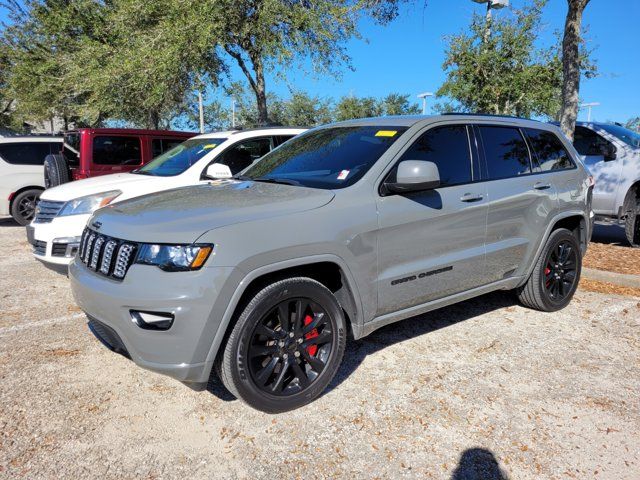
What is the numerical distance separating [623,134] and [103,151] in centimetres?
819

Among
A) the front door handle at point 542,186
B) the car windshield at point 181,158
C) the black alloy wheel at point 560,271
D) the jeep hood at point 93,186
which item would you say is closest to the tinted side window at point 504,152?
the front door handle at point 542,186

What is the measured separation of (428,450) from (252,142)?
4990mm

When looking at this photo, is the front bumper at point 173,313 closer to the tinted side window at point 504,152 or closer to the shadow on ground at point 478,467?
the shadow on ground at point 478,467

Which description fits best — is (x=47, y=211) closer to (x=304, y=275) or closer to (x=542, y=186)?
(x=304, y=275)

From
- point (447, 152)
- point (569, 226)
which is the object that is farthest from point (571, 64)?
point (447, 152)

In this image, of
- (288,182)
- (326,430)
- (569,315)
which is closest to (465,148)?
(288,182)

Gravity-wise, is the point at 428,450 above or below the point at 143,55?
below

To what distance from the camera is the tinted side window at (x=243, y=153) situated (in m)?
6.47

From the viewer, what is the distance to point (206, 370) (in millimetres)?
2668

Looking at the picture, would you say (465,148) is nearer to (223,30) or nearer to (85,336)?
(85,336)

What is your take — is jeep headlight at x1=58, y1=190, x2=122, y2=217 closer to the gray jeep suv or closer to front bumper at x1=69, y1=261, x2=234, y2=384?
the gray jeep suv

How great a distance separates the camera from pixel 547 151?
4.61 metres

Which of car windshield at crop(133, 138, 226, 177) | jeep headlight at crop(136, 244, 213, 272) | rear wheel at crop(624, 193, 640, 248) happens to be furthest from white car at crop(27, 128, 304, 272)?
rear wheel at crop(624, 193, 640, 248)

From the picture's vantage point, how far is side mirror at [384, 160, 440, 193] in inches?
124
